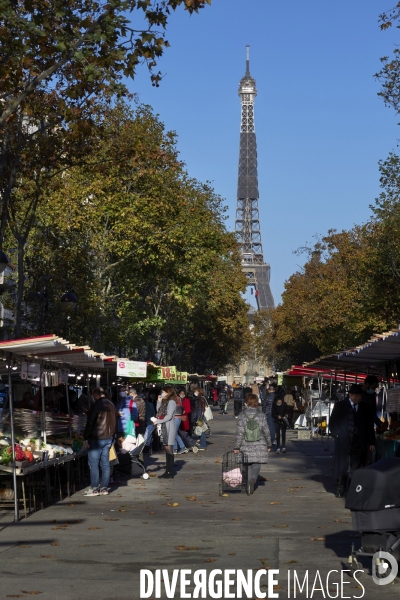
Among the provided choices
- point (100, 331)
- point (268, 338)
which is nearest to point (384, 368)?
point (100, 331)

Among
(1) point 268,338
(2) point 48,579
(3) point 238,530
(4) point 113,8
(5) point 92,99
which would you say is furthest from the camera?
(1) point 268,338

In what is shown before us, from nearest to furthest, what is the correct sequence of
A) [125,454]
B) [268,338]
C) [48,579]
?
[48,579], [125,454], [268,338]

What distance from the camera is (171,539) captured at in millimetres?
12219

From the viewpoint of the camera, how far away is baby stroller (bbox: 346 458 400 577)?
9250 mm

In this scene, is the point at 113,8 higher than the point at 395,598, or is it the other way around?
the point at 113,8

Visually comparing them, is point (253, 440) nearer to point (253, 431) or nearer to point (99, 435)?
point (253, 431)

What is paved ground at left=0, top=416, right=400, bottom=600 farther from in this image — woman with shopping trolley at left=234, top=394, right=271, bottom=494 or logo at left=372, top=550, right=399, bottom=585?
woman with shopping trolley at left=234, top=394, right=271, bottom=494

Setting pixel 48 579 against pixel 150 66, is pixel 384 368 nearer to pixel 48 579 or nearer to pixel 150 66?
pixel 150 66

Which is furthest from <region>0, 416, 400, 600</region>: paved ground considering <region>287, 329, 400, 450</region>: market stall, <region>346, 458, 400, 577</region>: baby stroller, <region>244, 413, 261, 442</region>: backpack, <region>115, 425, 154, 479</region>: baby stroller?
<region>115, 425, 154, 479</region>: baby stroller

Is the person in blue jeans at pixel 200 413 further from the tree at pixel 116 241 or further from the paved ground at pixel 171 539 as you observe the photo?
the paved ground at pixel 171 539

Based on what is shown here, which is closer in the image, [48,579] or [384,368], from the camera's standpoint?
[48,579]

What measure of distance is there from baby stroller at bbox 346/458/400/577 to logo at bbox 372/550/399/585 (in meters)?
0.02

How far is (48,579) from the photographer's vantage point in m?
9.66

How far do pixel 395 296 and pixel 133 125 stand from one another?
14571mm
